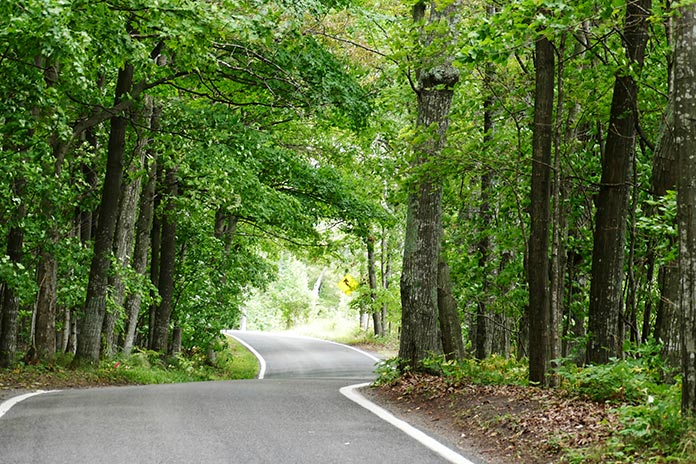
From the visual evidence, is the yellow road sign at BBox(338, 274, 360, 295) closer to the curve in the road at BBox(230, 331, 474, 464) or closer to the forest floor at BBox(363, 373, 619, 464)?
the curve in the road at BBox(230, 331, 474, 464)

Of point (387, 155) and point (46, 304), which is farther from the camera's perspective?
point (387, 155)

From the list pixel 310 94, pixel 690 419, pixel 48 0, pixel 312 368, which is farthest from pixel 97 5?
pixel 312 368

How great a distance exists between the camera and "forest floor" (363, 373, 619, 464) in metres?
6.72

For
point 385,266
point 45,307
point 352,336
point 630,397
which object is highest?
point 385,266

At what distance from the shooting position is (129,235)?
19438 millimetres

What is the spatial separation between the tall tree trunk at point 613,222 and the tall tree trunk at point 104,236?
33.1ft

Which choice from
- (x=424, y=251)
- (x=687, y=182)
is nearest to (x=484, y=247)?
(x=424, y=251)

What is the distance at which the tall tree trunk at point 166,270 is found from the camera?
22.3 metres

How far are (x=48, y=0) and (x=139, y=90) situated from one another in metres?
8.45

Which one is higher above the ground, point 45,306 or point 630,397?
point 45,306

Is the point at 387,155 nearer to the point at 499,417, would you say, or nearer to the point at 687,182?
the point at 499,417

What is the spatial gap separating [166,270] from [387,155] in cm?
744

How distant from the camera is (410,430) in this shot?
7898 millimetres

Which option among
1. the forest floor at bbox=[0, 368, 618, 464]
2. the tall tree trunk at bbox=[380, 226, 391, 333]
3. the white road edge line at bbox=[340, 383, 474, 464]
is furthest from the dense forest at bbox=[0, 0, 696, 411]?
the tall tree trunk at bbox=[380, 226, 391, 333]
